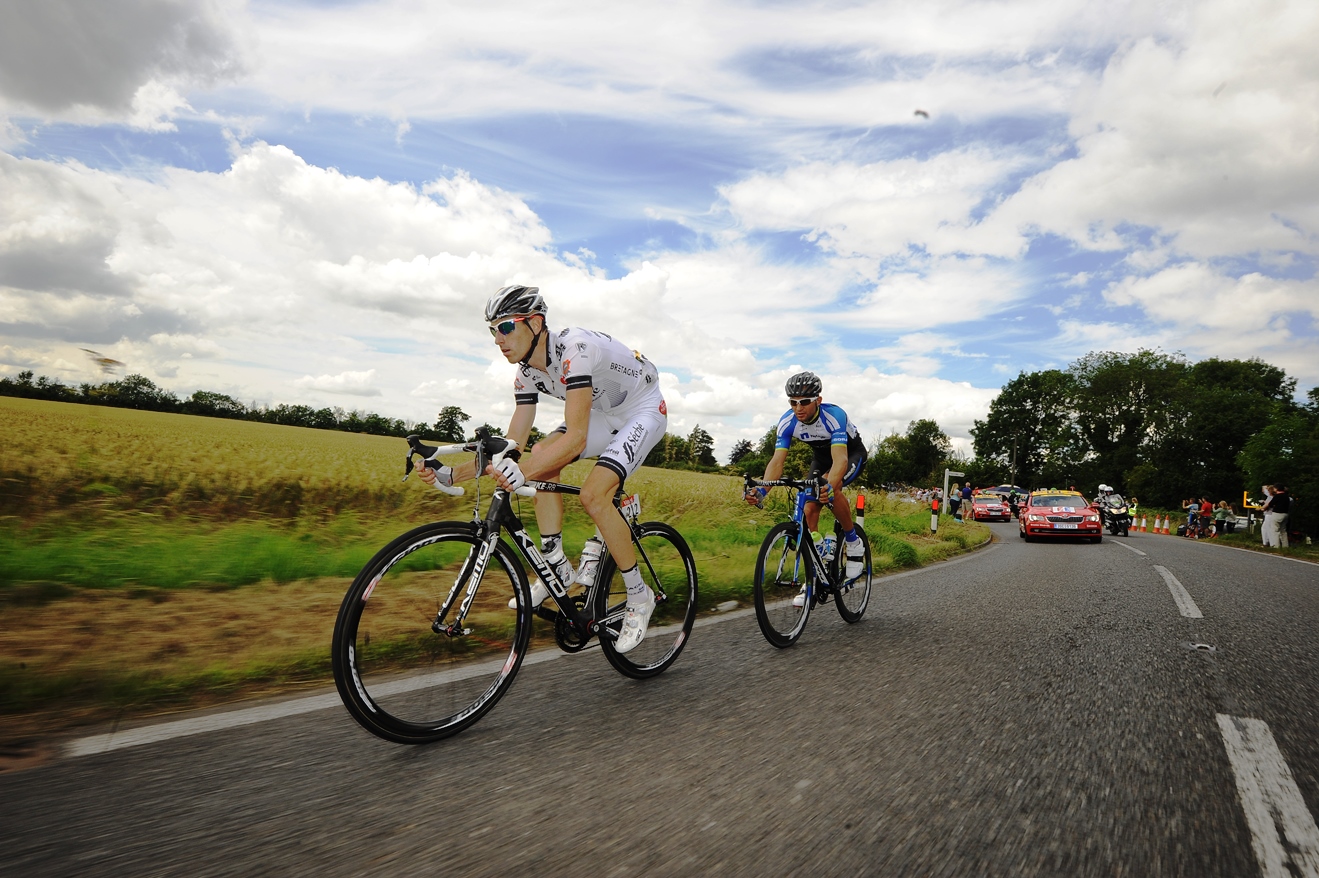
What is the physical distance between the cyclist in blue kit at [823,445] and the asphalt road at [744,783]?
1321 mm

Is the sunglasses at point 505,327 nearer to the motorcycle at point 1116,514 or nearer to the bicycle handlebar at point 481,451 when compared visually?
the bicycle handlebar at point 481,451

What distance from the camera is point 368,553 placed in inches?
256

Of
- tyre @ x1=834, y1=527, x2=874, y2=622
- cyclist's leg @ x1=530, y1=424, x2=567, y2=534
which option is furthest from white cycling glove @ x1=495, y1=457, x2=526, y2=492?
tyre @ x1=834, y1=527, x2=874, y2=622

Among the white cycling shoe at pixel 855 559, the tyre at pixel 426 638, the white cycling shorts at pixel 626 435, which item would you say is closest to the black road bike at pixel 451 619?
the tyre at pixel 426 638

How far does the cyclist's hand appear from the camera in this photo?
9.29ft

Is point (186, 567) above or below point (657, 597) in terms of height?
below

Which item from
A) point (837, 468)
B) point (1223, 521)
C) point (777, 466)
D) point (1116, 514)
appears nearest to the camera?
point (837, 468)

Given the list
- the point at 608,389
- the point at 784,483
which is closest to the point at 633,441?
the point at 608,389

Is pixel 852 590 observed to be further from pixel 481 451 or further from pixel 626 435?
pixel 481 451

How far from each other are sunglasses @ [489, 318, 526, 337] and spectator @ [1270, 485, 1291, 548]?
2356 centimetres

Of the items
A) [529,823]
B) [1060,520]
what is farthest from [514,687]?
[1060,520]

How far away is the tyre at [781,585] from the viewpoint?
4.43 m

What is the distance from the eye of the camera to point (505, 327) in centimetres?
330

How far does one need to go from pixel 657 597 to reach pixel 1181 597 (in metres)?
6.65
